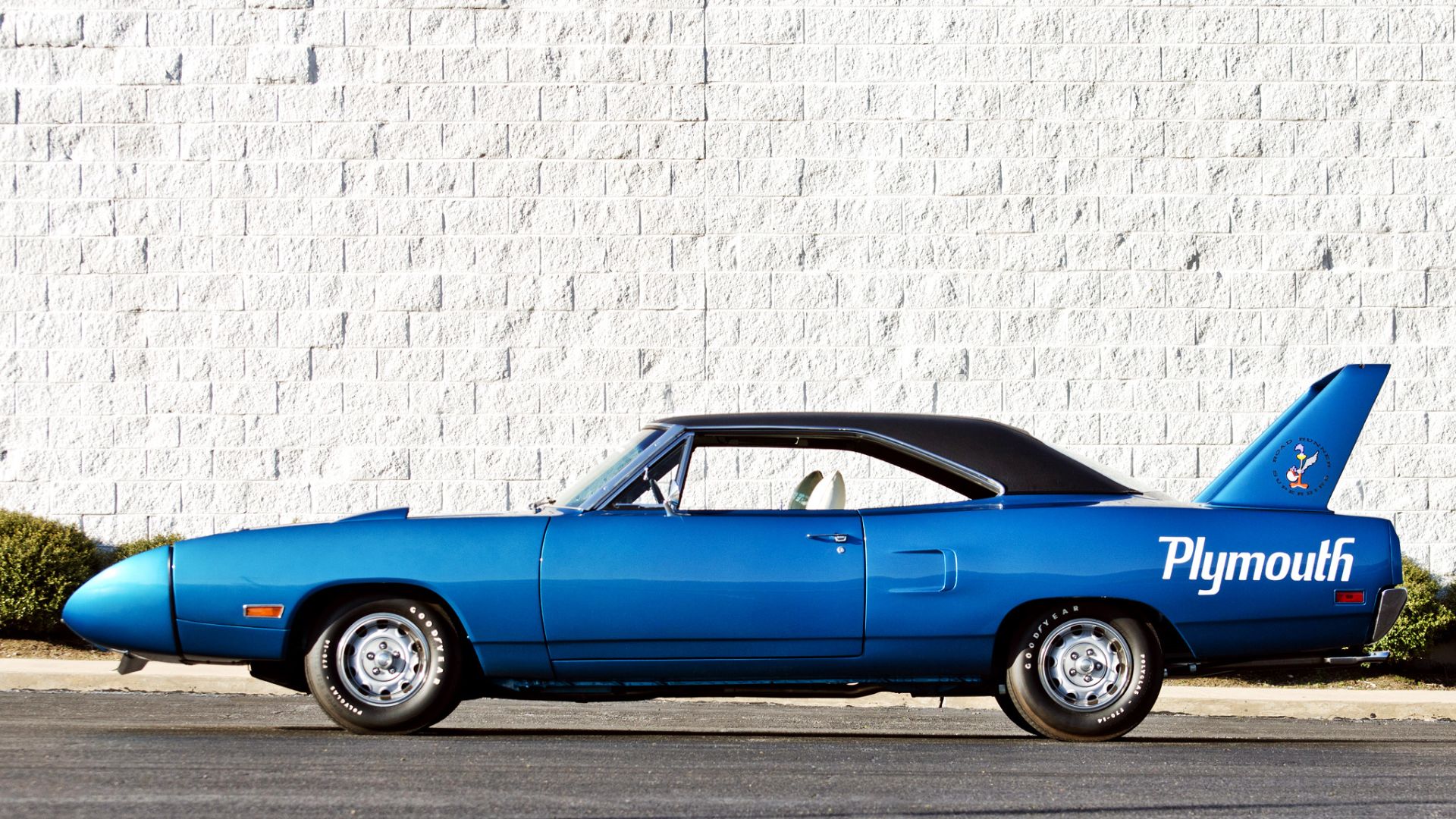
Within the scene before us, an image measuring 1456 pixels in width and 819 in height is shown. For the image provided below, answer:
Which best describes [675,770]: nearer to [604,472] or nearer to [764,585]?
[764,585]

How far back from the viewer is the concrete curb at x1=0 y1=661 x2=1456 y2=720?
891 centimetres

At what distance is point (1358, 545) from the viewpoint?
640cm

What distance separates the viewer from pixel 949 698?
9109mm

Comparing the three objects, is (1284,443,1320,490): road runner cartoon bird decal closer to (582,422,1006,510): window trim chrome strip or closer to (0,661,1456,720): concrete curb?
(582,422,1006,510): window trim chrome strip

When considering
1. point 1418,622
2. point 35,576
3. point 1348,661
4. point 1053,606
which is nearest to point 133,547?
point 35,576

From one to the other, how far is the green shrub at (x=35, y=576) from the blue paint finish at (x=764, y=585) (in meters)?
4.10

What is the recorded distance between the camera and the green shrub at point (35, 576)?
33.1 feet

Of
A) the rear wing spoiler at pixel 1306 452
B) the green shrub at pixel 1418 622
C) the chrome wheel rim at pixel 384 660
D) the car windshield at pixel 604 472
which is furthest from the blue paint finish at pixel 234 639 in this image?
the green shrub at pixel 1418 622

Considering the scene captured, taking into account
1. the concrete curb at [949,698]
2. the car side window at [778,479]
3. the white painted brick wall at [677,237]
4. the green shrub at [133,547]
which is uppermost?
the white painted brick wall at [677,237]

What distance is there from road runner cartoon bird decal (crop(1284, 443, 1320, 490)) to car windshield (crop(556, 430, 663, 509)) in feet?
8.40

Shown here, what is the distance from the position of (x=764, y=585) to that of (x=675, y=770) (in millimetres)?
893

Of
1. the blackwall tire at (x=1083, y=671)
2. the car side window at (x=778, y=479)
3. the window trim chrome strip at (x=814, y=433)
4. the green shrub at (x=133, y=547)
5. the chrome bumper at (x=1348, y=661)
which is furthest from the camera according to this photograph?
the car side window at (x=778, y=479)

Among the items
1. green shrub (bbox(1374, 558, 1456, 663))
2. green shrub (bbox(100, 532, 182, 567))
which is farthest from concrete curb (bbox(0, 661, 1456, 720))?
green shrub (bbox(100, 532, 182, 567))

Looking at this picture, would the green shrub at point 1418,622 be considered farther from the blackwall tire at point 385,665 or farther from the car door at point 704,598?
the blackwall tire at point 385,665
